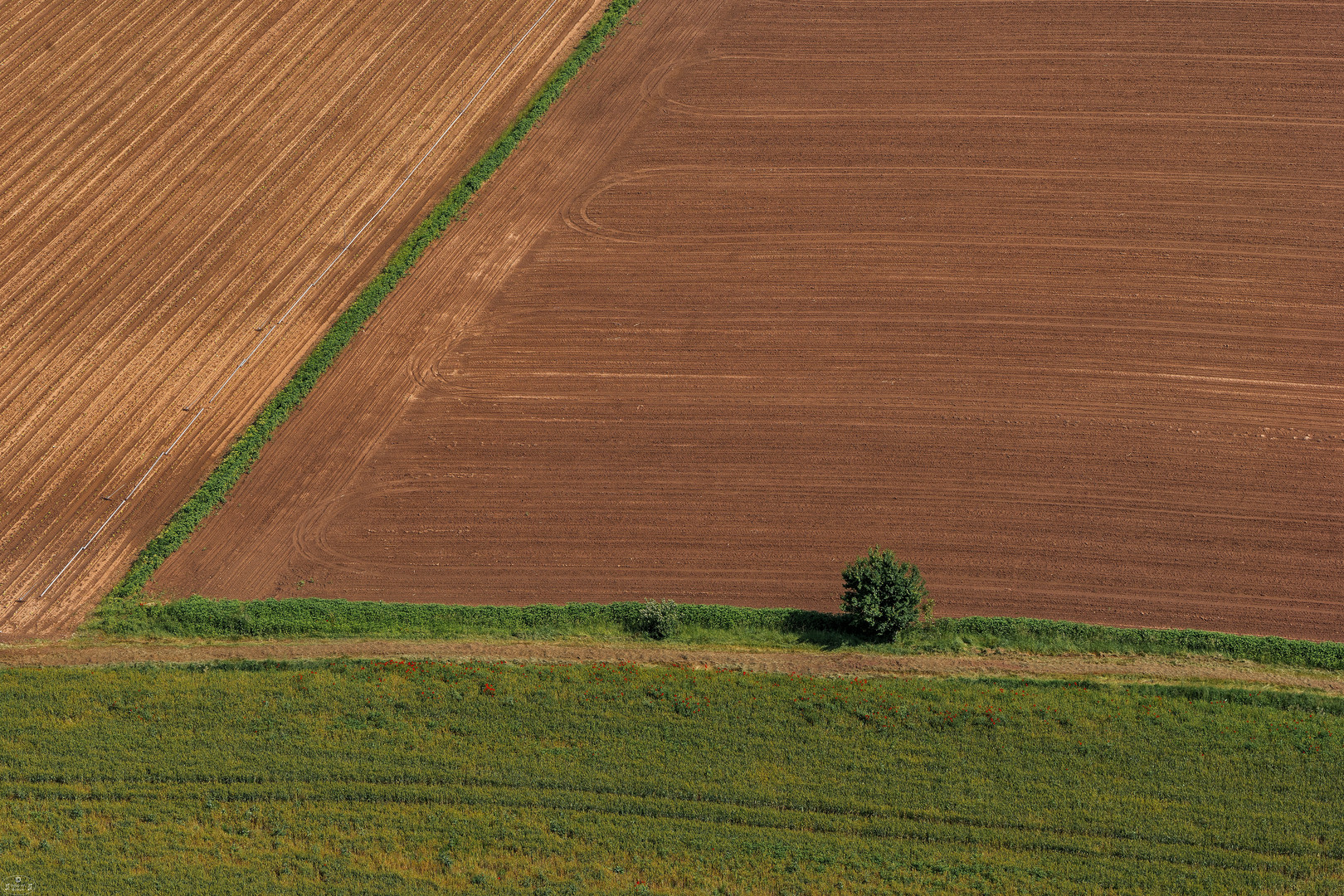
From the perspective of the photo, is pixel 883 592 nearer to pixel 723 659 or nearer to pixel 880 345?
pixel 723 659

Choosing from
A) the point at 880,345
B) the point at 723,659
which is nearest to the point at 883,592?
the point at 723,659

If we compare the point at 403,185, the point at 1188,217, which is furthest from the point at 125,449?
the point at 1188,217

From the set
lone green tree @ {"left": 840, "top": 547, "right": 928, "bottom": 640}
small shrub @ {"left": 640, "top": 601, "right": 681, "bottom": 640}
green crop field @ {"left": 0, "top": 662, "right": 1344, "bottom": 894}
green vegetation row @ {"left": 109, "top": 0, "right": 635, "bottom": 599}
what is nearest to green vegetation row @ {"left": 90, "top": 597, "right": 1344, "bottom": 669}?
small shrub @ {"left": 640, "top": 601, "right": 681, "bottom": 640}

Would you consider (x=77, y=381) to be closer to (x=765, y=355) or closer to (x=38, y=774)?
(x=38, y=774)

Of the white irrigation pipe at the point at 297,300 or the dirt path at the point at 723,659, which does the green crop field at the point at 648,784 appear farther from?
the white irrigation pipe at the point at 297,300

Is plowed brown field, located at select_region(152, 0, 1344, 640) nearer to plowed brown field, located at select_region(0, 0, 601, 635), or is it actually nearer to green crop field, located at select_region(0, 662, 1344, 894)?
plowed brown field, located at select_region(0, 0, 601, 635)
